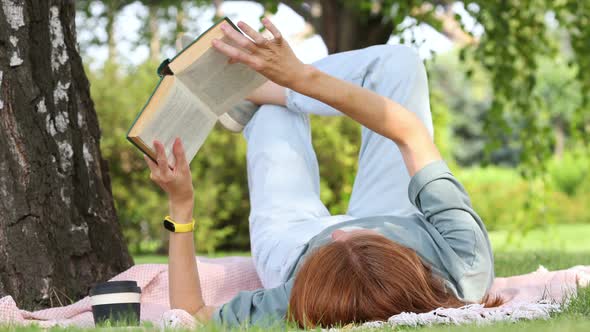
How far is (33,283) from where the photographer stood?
2.47 metres

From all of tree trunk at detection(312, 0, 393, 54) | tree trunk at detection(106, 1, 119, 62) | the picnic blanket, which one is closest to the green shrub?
tree trunk at detection(106, 1, 119, 62)

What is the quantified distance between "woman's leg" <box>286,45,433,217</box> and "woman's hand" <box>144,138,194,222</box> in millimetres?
649

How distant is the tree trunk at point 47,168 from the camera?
2455mm

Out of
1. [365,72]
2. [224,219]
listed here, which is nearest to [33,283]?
[365,72]

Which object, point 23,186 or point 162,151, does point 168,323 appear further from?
point 23,186

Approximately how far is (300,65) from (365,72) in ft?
2.40

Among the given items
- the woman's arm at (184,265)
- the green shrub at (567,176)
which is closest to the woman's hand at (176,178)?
the woman's arm at (184,265)

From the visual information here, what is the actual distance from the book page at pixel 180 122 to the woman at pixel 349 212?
0.04 m

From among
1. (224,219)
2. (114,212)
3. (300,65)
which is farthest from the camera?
(224,219)

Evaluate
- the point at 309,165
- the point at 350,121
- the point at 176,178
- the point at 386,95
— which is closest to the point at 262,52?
the point at 176,178

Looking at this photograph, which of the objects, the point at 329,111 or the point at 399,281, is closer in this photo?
the point at 399,281

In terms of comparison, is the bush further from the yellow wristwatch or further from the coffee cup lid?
the coffee cup lid

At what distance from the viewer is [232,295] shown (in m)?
2.68

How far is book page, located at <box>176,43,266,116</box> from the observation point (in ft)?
6.06
